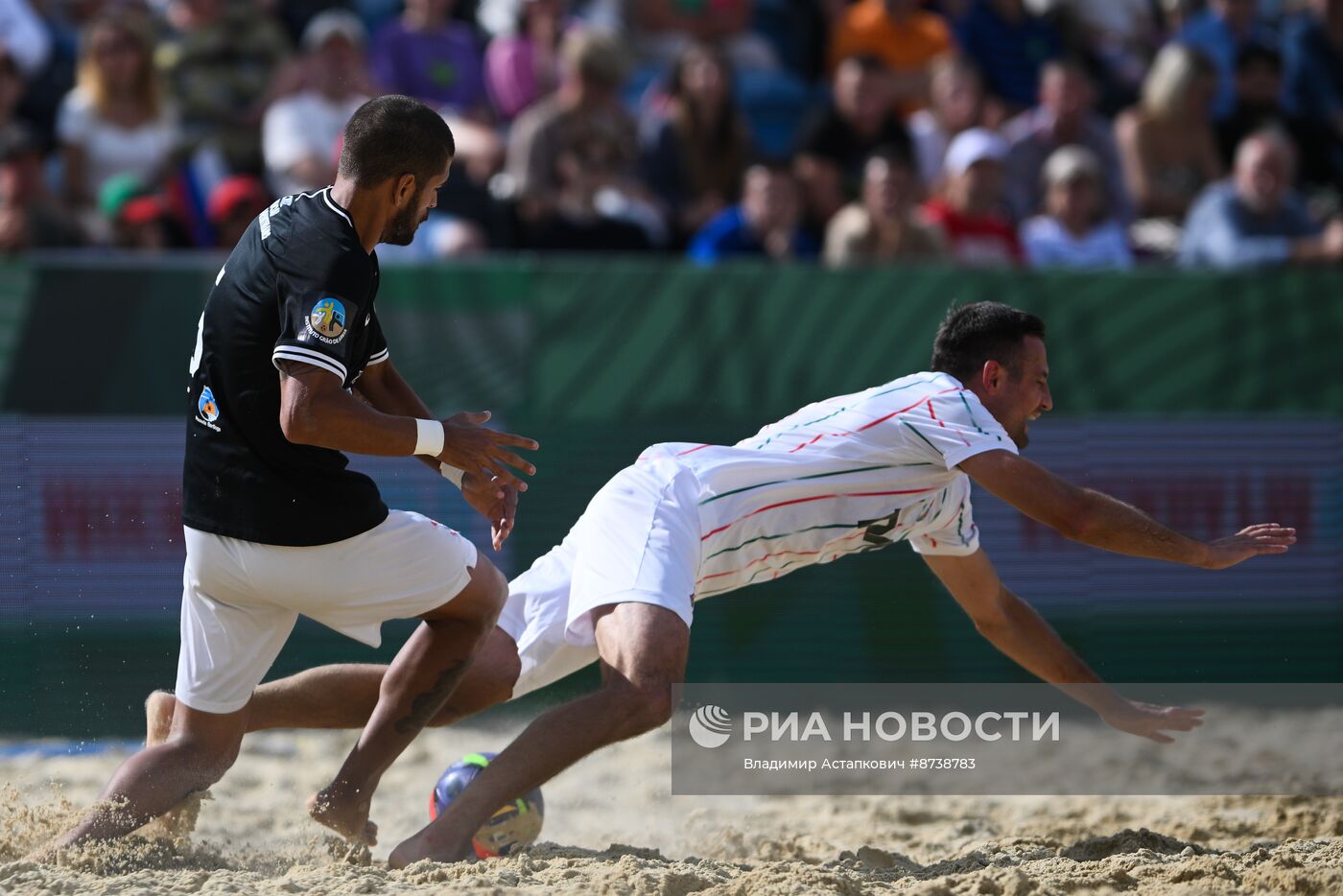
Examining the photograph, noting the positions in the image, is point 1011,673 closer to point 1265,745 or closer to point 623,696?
point 1265,745

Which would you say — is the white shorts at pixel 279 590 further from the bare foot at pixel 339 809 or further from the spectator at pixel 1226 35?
the spectator at pixel 1226 35

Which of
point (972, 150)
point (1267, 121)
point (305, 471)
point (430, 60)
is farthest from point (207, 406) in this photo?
point (1267, 121)

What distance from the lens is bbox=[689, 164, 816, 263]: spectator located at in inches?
338

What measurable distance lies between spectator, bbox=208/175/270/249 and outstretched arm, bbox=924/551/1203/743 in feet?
14.4

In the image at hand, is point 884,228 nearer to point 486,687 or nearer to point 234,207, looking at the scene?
point 234,207

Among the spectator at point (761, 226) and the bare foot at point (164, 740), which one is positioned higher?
the spectator at point (761, 226)

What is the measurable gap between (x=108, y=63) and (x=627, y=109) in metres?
2.94

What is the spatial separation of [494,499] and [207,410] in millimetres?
781

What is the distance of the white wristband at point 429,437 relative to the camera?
398 centimetres

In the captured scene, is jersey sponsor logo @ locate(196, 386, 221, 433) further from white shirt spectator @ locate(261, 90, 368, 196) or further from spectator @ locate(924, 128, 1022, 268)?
spectator @ locate(924, 128, 1022, 268)

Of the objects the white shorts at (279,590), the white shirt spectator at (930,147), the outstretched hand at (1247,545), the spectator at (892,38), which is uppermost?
the spectator at (892,38)

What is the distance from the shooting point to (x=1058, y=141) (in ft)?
31.8

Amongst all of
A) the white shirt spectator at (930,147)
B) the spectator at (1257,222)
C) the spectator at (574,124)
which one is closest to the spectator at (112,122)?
the spectator at (574,124)

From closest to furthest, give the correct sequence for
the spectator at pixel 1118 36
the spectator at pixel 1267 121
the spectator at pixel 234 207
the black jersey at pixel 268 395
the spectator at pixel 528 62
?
the black jersey at pixel 268 395
the spectator at pixel 234 207
the spectator at pixel 528 62
the spectator at pixel 1267 121
the spectator at pixel 1118 36
